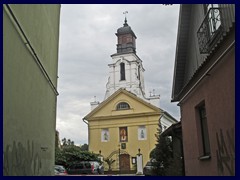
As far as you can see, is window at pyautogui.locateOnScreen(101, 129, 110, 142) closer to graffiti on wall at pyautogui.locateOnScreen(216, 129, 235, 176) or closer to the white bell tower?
the white bell tower

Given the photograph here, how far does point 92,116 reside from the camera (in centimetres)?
3741

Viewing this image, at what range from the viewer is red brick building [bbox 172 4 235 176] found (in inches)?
244

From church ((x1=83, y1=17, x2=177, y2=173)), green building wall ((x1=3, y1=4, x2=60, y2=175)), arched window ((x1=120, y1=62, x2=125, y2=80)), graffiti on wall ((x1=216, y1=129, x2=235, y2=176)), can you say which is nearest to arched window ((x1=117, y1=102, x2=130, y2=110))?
church ((x1=83, y1=17, x2=177, y2=173))

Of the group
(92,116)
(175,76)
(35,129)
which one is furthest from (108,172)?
(35,129)

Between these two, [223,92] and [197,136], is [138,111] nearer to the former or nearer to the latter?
[197,136]

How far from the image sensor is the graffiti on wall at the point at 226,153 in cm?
604

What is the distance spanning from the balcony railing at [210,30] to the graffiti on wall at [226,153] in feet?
7.03

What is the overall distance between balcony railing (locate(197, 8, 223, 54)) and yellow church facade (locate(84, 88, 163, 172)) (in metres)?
26.5

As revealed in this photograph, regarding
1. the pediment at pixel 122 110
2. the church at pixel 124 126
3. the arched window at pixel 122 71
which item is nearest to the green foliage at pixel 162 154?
the church at pixel 124 126

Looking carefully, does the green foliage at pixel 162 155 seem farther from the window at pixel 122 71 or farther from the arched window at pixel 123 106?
the window at pixel 122 71

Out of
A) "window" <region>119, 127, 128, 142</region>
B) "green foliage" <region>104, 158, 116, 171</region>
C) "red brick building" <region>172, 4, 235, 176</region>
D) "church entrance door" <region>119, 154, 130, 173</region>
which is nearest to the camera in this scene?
"red brick building" <region>172, 4, 235, 176</region>
